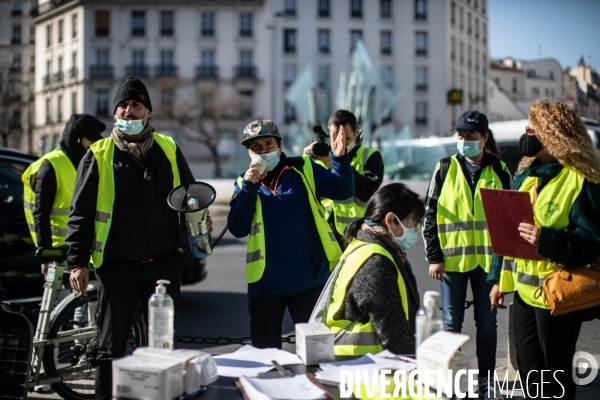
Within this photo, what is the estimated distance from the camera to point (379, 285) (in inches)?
125

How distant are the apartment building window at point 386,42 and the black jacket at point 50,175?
6246 cm

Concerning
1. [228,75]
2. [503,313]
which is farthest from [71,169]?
[228,75]

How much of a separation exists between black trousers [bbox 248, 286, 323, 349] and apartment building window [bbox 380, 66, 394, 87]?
6003 cm

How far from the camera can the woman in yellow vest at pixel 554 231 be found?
3549 mm

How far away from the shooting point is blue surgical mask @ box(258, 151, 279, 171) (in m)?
4.29

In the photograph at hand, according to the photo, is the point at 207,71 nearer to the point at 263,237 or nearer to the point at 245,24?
the point at 245,24

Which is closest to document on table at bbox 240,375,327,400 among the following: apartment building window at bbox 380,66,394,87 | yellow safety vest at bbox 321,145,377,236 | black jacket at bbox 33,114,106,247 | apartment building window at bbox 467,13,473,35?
black jacket at bbox 33,114,106,247

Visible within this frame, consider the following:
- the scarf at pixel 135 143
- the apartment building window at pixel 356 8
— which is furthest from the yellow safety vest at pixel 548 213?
the apartment building window at pixel 356 8

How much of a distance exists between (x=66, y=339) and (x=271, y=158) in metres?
2.05

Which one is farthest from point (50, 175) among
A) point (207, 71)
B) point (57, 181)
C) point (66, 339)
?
point (207, 71)

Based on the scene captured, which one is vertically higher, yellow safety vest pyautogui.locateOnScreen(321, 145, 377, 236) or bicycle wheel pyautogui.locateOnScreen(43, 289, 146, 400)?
yellow safety vest pyautogui.locateOnScreen(321, 145, 377, 236)

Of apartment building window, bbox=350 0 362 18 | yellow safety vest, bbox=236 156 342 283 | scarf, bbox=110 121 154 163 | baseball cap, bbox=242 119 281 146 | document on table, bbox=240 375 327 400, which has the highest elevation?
apartment building window, bbox=350 0 362 18

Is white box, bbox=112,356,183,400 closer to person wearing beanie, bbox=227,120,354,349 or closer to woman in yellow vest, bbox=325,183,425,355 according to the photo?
woman in yellow vest, bbox=325,183,425,355

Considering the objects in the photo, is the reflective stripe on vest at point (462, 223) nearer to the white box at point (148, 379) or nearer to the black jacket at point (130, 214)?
the black jacket at point (130, 214)
